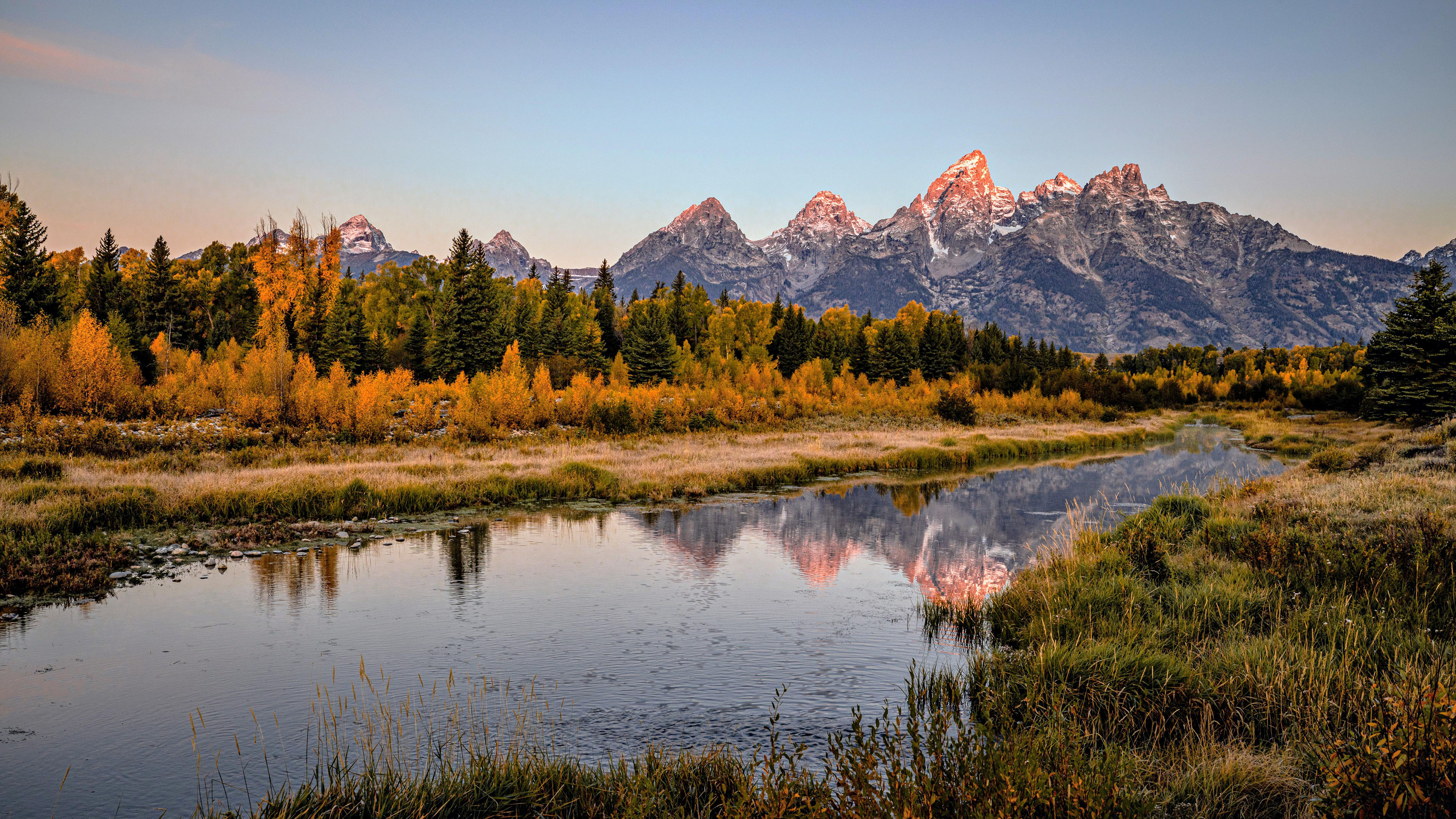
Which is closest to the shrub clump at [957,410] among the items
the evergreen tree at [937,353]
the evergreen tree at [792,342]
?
the evergreen tree at [937,353]

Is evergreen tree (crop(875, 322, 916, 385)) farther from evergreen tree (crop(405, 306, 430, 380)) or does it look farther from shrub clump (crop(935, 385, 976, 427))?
evergreen tree (crop(405, 306, 430, 380))

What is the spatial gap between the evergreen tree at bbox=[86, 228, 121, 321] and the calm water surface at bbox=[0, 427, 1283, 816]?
6725cm

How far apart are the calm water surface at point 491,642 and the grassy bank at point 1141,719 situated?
1.00 metres

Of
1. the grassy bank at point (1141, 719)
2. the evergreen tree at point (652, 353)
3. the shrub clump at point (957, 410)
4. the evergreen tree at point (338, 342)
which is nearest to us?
the grassy bank at point (1141, 719)

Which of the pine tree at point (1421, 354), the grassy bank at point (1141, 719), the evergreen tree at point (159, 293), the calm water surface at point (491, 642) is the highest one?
the evergreen tree at point (159, 293)

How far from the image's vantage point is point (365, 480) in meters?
22.8

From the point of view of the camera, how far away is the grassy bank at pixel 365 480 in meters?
15.2

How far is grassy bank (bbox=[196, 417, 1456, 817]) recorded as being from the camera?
473 centimetres

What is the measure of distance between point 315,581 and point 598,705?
851 centimetres

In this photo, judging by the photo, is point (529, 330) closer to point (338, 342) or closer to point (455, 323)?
point (455, 323)

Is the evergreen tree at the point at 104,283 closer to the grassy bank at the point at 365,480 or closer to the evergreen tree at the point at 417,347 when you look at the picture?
the evergreen tree at the point at 417,347

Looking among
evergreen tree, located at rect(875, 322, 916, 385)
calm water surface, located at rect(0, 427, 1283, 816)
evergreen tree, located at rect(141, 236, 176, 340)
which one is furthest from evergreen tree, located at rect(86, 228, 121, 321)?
evergreen tree, located at rect(875, 322, 916, 385)

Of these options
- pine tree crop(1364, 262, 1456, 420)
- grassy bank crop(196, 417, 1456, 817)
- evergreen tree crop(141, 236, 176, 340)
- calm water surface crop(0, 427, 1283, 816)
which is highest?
evergreen tree crop(141, 236, 176, 340)

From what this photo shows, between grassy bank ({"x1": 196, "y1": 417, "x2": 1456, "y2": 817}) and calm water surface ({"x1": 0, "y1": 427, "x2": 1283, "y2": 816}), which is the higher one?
grassy bank ({"x1": 196, "y1": 417, "x2": 1456, "y2": 817})
